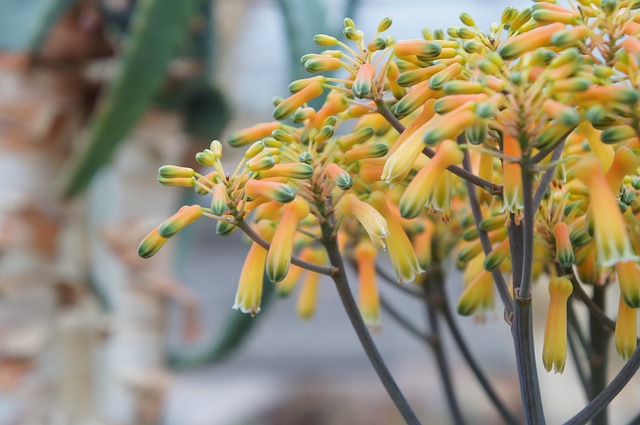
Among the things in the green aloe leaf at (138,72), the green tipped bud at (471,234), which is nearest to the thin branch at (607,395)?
the green tipped bud at (471,234)

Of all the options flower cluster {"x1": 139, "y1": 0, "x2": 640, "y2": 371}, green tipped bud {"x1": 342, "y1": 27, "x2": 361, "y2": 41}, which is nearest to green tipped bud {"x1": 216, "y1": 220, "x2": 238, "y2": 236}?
flower cluster {"x1": 139, "y1": 0, "x2": 640, "y2": 371}

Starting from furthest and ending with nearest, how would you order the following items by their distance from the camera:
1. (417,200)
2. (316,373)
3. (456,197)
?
(316,373) < (456,197) < (417,200)

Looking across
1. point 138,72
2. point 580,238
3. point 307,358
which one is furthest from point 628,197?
point 307,358

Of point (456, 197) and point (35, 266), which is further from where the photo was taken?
point (35, 266)

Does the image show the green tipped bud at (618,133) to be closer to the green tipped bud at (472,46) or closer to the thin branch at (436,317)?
the green tipped bud at (472,46)

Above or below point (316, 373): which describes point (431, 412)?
above

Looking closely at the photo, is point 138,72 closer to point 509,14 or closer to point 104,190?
point 104,190

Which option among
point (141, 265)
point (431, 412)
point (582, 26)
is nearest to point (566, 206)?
point (582, 26)

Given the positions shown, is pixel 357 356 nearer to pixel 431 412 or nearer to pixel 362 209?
pixel 431 412
